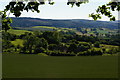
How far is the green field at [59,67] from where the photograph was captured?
104 inches

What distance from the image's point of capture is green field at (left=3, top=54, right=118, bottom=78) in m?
2.65

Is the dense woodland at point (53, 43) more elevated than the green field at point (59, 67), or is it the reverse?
the dense woodland at point (53, 43)

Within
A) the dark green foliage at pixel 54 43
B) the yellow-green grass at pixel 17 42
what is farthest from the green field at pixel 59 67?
the yellow-green grass at pixel 17 42

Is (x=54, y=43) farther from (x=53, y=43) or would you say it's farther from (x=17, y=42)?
(x=17, y=42)

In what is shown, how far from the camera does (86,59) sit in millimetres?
3184

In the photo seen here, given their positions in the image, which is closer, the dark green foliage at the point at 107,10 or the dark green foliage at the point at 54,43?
the dark green foliage at the point at 107,10

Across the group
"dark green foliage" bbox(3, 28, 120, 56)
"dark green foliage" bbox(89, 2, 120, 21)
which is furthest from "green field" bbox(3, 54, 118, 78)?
"dark green foliage" bbox(3, 28, 120, 56)

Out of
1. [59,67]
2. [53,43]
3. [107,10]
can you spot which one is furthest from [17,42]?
[107,10]

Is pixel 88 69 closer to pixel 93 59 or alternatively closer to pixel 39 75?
pixel 93 59

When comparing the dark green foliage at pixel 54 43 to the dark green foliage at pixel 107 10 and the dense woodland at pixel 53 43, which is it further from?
the dark green foliage at pixel 107 10

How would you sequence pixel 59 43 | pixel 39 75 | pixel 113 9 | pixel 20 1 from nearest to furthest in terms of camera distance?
pixel 20 1
pixel 113 9
pixel 39 75
pixel 59 43

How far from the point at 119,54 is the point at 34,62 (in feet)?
4.73

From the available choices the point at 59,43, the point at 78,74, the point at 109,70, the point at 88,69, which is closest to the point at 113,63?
the point at 109,70

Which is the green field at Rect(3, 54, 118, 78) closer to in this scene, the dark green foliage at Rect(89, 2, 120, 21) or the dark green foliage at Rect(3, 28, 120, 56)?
the dark green foliage at Rect(89, 2, 120, 21)
